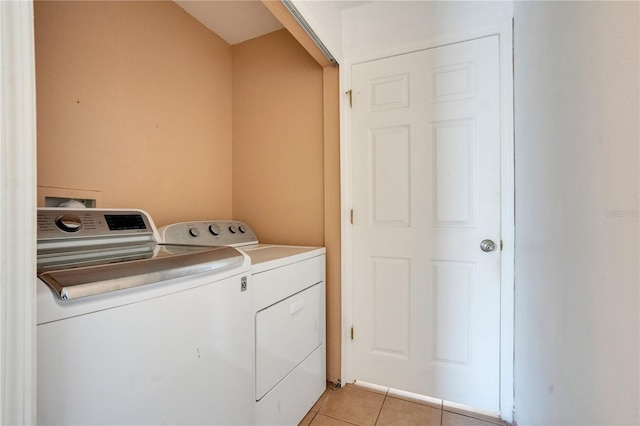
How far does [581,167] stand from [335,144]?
123cm

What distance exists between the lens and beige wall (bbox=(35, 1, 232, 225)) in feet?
4.11

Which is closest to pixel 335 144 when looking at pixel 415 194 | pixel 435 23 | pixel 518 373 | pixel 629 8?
pixel 415 194

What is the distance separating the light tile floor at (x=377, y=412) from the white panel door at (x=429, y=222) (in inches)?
3.2

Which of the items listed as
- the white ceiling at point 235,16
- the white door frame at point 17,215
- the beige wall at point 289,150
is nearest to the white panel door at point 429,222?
the beige wall at point 289,150

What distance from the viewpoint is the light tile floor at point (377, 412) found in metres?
1.48

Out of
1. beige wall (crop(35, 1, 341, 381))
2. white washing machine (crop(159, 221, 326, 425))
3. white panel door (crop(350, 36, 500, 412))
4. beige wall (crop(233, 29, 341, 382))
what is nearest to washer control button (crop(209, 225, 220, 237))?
white washing machine (crop(159, 221, 326, 425))

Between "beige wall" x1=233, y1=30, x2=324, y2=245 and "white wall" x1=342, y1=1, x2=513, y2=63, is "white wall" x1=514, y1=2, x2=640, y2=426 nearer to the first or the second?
"white wall" x1=342, y1=1, x2=513, y2=63

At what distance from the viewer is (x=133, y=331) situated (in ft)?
2.29

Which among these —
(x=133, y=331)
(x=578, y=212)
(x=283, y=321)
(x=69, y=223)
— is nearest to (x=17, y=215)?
(x=133, y=331)

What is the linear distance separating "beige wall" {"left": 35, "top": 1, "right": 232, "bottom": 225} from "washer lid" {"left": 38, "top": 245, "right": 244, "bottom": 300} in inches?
27.0

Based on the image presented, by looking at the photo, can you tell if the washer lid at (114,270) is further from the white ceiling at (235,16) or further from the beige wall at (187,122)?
the white ceiling at (235,16)

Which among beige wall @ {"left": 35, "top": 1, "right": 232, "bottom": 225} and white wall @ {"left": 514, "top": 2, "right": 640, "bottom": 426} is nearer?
white wall @ {"left": 514, "top": 2, "right": 640, "bottom": 426}

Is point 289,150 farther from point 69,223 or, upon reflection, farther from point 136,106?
point 69,223

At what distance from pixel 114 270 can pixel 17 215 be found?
0.28 metres
